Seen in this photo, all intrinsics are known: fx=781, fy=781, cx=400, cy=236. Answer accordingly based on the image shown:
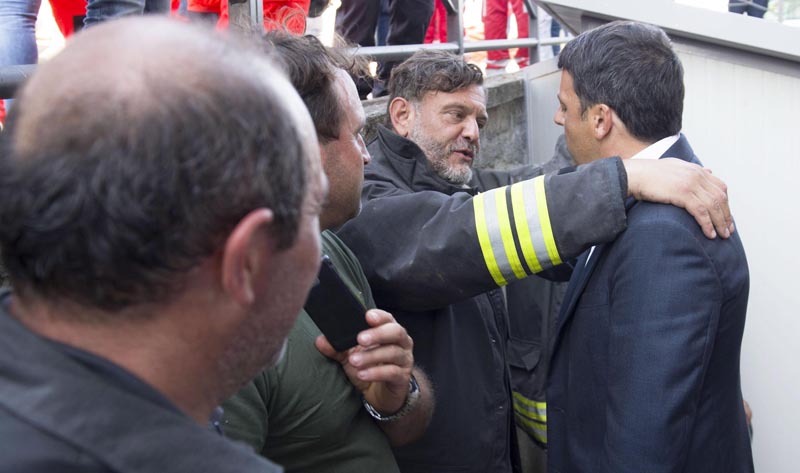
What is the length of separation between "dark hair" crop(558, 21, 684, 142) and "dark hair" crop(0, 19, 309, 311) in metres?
1.36

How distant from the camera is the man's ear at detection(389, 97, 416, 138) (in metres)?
2.86

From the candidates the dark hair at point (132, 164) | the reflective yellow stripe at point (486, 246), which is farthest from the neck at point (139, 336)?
the reflective yellow stripe at point (486, 246)

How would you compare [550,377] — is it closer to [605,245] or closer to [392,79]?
[605,245]

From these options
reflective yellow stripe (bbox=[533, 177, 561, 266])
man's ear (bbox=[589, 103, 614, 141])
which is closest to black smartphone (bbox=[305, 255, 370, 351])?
reflective yellow stripe (bbox=[533, 177, 561, 266])

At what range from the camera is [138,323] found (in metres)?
0.76

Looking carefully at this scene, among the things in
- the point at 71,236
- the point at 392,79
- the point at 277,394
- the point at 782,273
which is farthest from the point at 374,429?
the point at 782,273

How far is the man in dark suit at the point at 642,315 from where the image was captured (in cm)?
167

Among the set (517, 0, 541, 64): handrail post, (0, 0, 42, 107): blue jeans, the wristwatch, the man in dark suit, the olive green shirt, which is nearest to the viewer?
the olive green shirt

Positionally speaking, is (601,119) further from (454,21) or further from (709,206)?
(454,21)

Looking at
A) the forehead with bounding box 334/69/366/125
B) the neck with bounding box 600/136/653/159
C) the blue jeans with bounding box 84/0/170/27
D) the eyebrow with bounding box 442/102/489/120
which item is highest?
the blue jeans with bounding box 84/0/170/27

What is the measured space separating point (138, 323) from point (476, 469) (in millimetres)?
1508

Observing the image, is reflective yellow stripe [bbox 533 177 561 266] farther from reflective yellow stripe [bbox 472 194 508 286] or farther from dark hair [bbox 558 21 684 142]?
dark hair [bbox 558 21 684 142]

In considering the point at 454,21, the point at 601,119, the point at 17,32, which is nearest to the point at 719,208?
the point at 601,119

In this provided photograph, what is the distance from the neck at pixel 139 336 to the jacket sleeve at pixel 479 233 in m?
1.02
